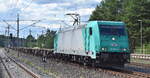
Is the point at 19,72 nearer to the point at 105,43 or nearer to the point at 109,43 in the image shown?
the point at 105,43

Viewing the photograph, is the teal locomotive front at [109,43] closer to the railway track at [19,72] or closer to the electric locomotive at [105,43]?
the electric locomotive at [105,43]

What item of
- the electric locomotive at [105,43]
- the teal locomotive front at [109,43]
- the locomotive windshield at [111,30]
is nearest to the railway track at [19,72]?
the electric locomotive at [105,43]

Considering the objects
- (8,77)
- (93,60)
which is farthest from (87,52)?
(8,77)

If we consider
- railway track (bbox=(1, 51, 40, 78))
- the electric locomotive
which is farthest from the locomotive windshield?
railway track (bbox=(1, 51, 40, 78))

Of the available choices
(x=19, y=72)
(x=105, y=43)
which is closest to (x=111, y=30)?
(x=105, y=43)

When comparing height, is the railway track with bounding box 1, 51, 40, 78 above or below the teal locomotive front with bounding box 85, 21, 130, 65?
below

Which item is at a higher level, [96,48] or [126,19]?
[126,19]

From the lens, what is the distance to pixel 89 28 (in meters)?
25.2

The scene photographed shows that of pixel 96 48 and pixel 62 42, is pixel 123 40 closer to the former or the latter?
pixel 96 48

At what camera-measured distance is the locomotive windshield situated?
24.2 metres

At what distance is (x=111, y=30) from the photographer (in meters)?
24.3

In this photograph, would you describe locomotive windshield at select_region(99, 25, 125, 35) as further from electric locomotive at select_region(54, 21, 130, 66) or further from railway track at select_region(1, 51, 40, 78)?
railway track at select_region(1, 51, 40, 78)

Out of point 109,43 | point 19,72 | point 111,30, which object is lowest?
point 19,72

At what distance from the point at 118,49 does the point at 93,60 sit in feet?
7.09
